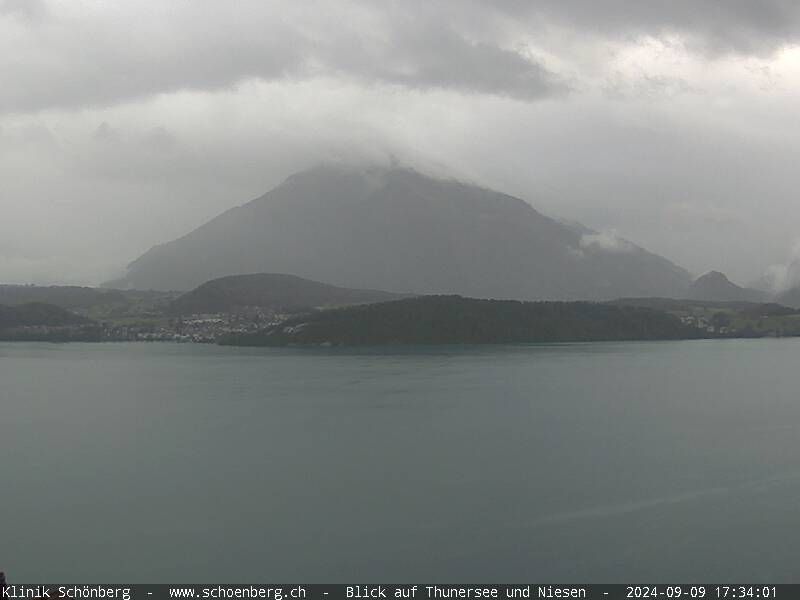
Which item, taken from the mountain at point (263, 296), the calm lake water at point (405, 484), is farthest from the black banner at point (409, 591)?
the mountain at point (263, 296)

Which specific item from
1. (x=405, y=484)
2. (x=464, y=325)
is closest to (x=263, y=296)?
(x=464, y=325)

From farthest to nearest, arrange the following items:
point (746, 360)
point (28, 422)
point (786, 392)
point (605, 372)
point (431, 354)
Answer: point (431, 354) → point (746, 360) → point (605, 372) → point (786, 392) → point (28, 422)

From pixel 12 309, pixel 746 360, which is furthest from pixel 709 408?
pixel 12 309

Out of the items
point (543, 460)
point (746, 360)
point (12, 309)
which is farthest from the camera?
point (12, 309)

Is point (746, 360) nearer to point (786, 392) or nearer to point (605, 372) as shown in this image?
point (605, 372)

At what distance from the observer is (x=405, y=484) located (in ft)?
77.2

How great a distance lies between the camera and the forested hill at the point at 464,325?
100m

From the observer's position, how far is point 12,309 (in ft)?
450

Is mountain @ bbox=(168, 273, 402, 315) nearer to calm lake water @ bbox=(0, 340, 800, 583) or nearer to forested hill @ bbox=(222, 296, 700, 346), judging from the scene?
forested hill @ bbox=(222, 296, 700, 346)

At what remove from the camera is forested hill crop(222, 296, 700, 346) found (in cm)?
10019

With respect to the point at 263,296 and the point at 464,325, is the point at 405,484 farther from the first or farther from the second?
the point at 263,296

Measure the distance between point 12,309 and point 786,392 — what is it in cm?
12893

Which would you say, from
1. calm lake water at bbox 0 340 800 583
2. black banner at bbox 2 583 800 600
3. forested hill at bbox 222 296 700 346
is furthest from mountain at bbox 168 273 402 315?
black banner at bbox 2 583 800 600

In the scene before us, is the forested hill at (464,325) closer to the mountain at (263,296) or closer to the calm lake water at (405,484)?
the mountain at (263,296)
